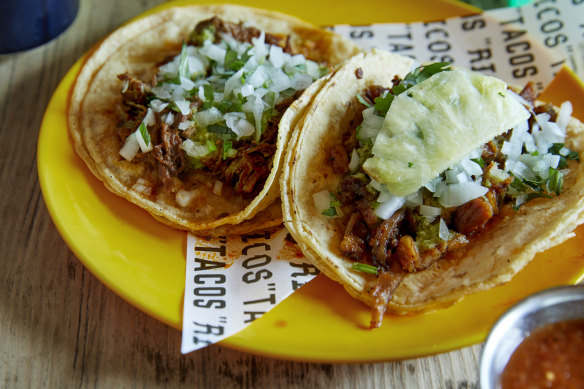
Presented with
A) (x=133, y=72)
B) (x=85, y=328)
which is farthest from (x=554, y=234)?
(x=133, y=72)

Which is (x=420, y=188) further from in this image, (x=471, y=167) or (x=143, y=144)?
(x=143, y=144)

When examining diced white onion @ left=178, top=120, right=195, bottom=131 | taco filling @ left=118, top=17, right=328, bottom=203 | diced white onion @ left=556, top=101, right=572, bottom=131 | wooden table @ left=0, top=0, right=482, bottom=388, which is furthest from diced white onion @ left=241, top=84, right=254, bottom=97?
diced white onion @ left=556, top=101, right=572, bottom=131

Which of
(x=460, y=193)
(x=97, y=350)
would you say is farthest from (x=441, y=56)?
(x=97, y=350)

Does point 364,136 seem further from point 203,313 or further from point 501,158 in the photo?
point 203,313

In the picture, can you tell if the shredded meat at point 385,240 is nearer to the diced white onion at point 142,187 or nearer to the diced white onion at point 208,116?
the diced white onion at point 208,116

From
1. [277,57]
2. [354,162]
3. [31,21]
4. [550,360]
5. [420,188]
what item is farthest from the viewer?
[31,21]

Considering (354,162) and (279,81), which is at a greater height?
(279,81)
